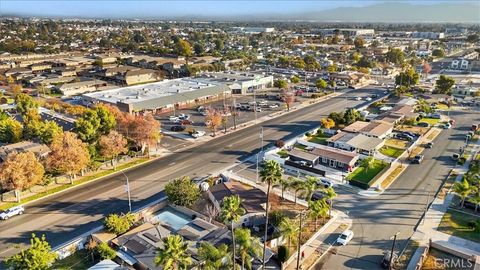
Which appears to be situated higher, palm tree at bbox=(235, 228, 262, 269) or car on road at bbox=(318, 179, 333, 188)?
palm tree at bbox=(235, 228, 262, 269)

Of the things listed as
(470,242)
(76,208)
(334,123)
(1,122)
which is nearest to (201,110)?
(334,123)

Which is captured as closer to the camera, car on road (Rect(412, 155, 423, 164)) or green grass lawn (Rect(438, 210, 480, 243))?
green grass lawn (Rect(438, 210, 480, 243))

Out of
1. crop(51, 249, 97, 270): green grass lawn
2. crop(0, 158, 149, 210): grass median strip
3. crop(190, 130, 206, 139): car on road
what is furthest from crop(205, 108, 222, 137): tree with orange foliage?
crop(51, 249, 97, 270): green grass lawn

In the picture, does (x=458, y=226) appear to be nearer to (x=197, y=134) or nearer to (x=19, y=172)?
(x=197, y=134)

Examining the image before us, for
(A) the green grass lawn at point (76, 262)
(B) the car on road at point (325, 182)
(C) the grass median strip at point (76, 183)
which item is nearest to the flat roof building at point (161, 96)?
(C) the grass median strip at point (76, 183)

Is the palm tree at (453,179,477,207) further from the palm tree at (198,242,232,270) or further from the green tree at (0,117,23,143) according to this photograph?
the green tree at (0,117,23,143)

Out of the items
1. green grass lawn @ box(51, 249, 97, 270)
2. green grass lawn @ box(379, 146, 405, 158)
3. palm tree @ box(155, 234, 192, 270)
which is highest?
palm tree @ box(155, 234, 192, 270)

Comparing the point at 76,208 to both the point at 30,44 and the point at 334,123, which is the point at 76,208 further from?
the point at 30,44
